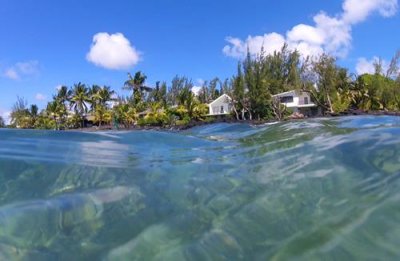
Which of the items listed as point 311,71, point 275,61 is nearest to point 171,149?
point 311,71

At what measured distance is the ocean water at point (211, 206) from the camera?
2.05 m

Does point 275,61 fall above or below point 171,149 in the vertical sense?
above

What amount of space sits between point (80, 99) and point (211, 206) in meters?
60.9

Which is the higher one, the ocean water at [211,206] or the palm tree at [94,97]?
the palm tree at [94,97]

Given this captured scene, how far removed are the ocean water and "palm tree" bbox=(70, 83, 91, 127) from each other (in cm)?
5857

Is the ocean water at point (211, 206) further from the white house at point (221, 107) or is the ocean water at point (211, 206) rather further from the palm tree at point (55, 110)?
the palm tree at point (55, 110)

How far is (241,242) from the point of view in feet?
6.98

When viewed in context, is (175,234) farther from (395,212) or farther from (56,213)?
(395,212)

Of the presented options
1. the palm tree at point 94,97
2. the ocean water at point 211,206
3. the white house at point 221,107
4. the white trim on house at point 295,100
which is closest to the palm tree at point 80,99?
the palm tree at point 94,97

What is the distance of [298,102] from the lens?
163ft

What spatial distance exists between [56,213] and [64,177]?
1.04 metres

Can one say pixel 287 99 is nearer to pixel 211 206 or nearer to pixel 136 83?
pixel 136 83

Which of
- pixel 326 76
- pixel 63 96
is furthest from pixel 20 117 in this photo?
pixel 326 76

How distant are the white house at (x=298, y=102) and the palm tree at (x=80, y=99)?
29.4 metres
